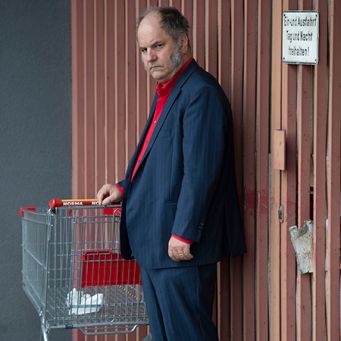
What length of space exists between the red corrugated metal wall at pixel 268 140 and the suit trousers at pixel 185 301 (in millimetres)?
351

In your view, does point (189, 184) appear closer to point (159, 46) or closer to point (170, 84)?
point (170, 84)

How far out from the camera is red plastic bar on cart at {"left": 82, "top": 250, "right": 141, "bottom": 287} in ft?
17.6

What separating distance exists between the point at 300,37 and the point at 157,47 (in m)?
0.73

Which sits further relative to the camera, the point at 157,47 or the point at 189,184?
the point at 157,47

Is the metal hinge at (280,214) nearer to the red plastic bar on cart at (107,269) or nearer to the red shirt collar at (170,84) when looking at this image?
the red shirt collar at (170,84)

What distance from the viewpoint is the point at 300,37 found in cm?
461

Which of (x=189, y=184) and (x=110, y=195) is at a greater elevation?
(x=189, y=184)

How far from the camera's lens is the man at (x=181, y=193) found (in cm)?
468

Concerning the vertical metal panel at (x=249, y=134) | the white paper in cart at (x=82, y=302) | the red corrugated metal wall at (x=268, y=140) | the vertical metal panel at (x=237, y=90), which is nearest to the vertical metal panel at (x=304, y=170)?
the red corrugated metal wall at (x=268, y=140)

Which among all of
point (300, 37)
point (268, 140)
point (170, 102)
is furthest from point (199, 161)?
point (300, 37)

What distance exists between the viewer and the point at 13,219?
21.8 feet

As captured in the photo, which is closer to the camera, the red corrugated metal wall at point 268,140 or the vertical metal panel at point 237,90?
the red corrugated metal wall at point 268,140

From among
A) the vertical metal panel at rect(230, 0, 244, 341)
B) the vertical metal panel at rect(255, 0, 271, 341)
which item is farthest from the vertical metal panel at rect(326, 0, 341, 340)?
the vertical metal panel at rect(230, 0, 244, 341)

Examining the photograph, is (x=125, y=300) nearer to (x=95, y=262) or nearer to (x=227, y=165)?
(x=95, y=262)
